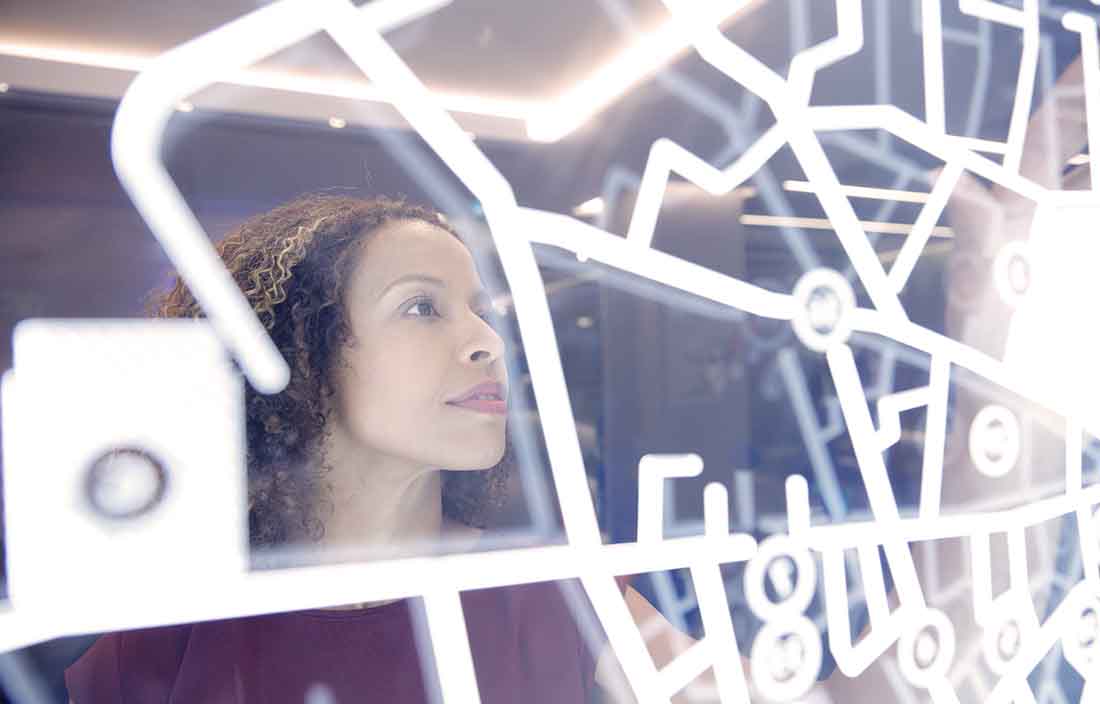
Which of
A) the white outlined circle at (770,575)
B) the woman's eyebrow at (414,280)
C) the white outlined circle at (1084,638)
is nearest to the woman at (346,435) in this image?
the woman's eyebrow at (414,280)

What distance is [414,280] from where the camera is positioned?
88 centimetres

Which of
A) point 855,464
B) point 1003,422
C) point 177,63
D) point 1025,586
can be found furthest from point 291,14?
point 1025,586

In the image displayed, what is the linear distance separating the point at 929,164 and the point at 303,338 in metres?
1.00

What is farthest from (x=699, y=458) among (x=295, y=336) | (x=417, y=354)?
(x=295, y=336)

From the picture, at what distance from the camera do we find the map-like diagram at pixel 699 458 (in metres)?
0.75

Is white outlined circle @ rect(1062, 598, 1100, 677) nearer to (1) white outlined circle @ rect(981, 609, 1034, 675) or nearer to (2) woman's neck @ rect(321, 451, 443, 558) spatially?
(1) white outlined circle @ rect(981, 609, 1034, 675)

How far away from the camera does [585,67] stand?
3.49ft

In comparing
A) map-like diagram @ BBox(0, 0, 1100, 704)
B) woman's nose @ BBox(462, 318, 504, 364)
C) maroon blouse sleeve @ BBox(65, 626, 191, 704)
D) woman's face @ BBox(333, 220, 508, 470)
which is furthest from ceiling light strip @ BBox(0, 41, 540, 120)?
maroon blouse sleeve @ BBox(65, 626, 191, 704)

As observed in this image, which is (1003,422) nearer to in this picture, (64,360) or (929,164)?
(929,164)

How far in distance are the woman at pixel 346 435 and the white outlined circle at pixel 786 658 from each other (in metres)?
0.38

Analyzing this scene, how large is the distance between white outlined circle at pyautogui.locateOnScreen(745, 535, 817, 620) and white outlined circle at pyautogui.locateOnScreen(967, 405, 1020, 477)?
0.36 metres

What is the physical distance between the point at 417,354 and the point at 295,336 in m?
0.12

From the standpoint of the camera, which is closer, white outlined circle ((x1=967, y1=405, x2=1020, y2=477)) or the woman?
the woman

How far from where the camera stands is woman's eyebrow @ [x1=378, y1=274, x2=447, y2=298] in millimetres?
870
